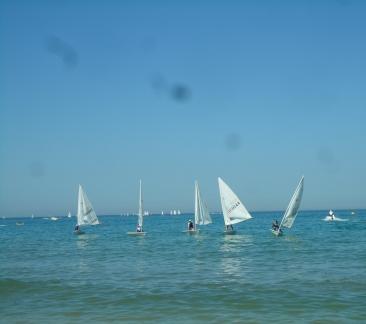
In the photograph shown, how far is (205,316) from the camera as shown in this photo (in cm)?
1512

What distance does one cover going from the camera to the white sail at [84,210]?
67.7 meters

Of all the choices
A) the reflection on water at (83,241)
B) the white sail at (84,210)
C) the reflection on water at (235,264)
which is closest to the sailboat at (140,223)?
the reflection on water at (83,241)

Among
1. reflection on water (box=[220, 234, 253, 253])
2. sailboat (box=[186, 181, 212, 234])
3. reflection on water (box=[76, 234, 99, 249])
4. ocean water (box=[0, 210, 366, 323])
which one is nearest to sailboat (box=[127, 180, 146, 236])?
reflection on water (box=[76, 234, 99, 249])

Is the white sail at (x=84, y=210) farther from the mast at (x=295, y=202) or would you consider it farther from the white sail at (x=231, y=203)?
the mast at (x=295, y=202)

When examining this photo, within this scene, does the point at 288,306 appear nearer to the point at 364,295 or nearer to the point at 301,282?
the point at 364,295

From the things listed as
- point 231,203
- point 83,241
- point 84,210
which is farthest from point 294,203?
point 84,210

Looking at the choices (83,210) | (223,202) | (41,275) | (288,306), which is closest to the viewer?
(288,306)

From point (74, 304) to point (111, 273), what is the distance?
7.64 metres

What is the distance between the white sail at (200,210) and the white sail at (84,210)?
51.5 ft

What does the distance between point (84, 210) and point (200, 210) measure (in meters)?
17.0

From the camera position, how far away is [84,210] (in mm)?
68188

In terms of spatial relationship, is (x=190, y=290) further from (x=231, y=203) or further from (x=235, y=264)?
(x=231, y=203)

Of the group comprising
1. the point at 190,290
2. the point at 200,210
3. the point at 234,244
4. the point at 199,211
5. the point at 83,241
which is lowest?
the point at 190,290

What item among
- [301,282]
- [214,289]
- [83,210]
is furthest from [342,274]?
[83,210]
